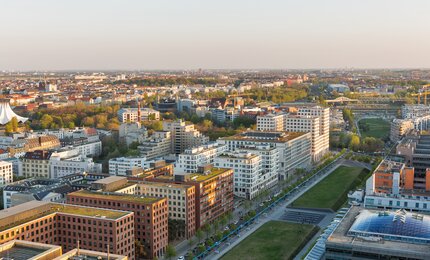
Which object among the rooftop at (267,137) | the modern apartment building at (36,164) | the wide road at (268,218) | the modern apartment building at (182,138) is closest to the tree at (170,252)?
the wide road at (268,218)

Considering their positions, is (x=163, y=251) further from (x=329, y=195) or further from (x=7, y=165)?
(x=7, y=165)

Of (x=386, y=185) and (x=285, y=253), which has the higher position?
(x=386, y=185)

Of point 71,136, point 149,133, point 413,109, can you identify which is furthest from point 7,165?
point 413,109

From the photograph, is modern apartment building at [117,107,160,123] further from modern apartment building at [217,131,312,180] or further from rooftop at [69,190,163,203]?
Answer: rooftop at [69,190,163,203]

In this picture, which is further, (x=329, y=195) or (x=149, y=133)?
(x=149, y=133)

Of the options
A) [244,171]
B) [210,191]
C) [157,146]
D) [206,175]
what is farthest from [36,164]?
[210,191]

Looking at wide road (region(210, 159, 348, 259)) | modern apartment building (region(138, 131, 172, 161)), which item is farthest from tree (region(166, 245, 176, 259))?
modern apartment building (region(138, 131, 172, 161))

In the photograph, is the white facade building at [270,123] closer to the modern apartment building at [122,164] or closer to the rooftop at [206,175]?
the modern apartment building at [122,164]
